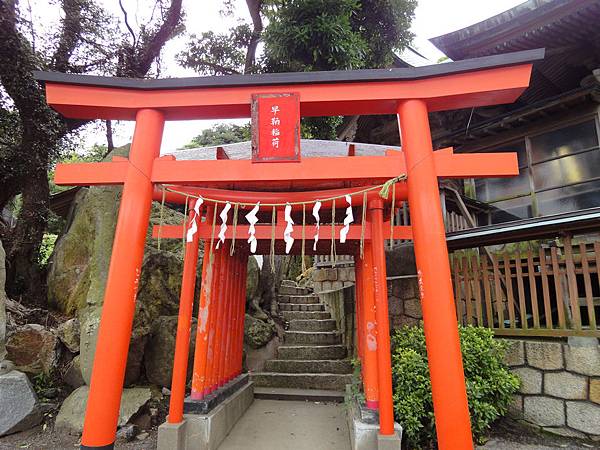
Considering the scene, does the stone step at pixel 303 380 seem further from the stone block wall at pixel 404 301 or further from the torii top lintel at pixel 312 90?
the torii top lintel at pixel 312 90

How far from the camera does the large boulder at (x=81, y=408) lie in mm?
5457

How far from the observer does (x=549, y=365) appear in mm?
4965

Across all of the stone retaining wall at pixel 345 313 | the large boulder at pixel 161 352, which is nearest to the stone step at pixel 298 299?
the stone retaining wall at pixel 345 313

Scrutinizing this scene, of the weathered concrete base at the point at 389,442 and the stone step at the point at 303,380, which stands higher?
the weathered concrete base at the point at 389,442

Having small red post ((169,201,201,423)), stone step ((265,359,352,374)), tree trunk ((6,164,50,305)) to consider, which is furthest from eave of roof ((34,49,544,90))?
tree trunk ((6,164,50,305))

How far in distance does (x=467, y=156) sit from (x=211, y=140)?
14308 millimetres

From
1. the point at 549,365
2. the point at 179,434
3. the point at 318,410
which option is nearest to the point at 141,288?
the point at 179,434

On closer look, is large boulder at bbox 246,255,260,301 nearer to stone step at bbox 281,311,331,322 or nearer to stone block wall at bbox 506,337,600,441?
stone step at bbox 281,311,331,322

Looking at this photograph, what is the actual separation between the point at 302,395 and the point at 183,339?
366 centimetres

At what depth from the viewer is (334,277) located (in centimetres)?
1085

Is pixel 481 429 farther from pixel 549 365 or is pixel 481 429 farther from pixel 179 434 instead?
pixel 179 434

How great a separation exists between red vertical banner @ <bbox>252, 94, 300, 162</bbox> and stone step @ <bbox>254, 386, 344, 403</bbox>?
565 centimetres

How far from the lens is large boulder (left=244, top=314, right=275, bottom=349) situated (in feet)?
30.6

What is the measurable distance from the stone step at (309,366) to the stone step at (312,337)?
0.96m
